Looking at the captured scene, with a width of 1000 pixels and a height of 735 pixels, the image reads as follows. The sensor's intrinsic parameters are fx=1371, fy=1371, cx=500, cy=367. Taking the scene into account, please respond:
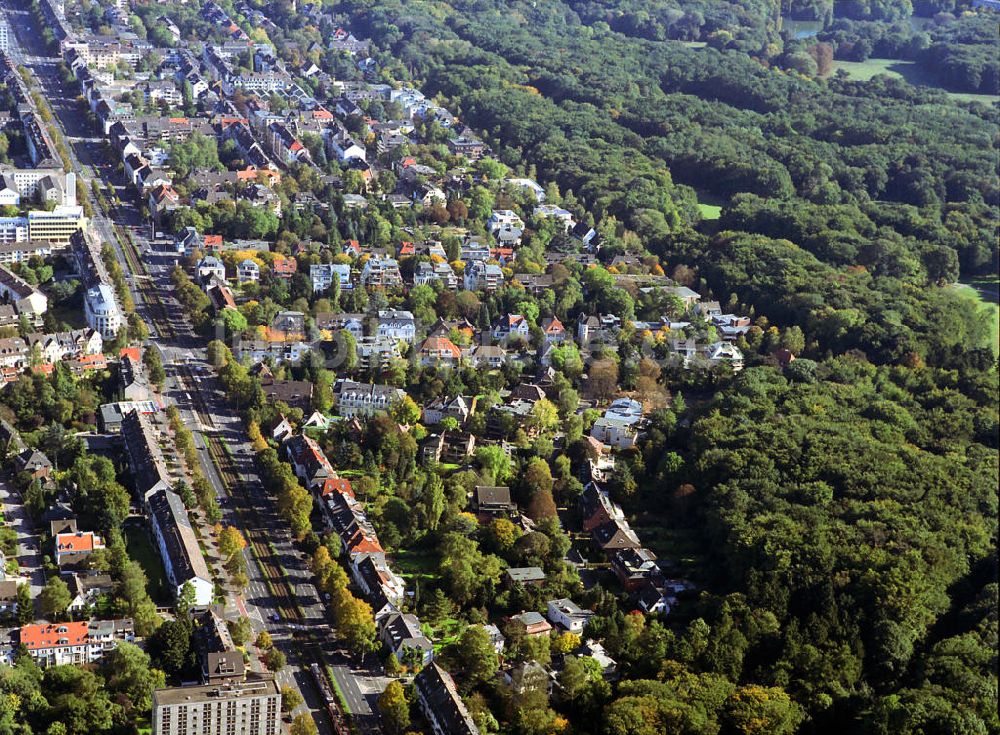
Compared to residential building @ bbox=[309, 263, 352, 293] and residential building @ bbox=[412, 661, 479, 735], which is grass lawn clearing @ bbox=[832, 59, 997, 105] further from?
residential building @ bbox=[412, 661, 479, 735]

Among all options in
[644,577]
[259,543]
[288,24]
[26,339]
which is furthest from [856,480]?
[288,24]

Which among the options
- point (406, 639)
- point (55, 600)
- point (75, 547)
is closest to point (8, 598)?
point (55, 600)

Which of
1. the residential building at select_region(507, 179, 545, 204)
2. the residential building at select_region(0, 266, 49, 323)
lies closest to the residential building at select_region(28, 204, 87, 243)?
the residential building at select_region(0, 266, 49, 323)

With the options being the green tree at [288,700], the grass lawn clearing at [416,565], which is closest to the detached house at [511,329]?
the grass lawn clearing at [416,565]

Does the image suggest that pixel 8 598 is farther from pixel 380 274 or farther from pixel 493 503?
pixel 380 274

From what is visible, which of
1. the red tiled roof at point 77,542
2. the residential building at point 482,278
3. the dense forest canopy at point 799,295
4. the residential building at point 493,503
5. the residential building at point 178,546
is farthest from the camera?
the residential building at point 482,278

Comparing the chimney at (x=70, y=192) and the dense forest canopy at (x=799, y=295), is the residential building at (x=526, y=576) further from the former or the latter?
the chimney at (x=70, y=192)
